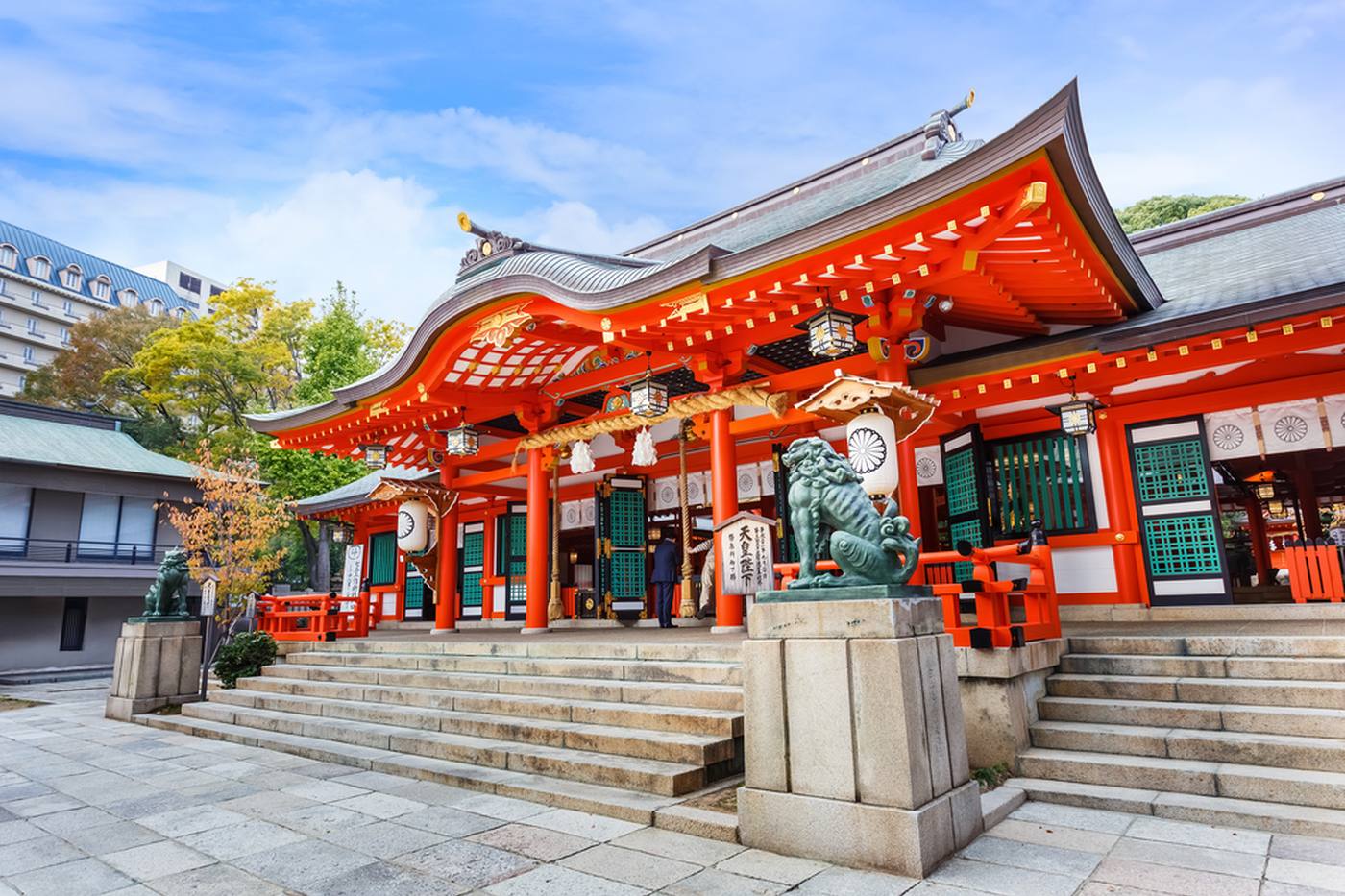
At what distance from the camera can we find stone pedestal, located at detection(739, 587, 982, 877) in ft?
12.9

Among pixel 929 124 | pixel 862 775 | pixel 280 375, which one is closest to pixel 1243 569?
pixel 929 124

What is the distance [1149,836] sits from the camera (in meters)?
4.25

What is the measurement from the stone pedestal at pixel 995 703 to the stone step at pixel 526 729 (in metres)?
1.87

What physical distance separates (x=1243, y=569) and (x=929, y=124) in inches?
548

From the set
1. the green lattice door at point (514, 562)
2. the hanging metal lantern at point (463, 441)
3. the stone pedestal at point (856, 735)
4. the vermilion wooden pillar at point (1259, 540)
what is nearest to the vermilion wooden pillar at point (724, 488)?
the stone pedestal at point (856, 735)

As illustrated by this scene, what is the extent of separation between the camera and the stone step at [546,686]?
20.6ft

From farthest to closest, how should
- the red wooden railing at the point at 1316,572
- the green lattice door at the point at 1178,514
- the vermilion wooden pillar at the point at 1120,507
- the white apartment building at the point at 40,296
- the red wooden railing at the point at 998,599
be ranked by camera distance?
the white apartment building at the point at 40,296 → the vermilion wooden pillar at the point at 1120,507 → the green lattice door at the point at 1178,514 → the red wooden railing at the point at 1316,572 → the red wooden railing at the point at 998,599

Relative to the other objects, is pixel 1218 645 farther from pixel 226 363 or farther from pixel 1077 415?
pixel 226 363

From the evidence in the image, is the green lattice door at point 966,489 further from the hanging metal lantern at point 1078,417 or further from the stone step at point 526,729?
the stone step at point 526,729

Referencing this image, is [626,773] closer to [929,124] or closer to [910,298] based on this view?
[910,298]

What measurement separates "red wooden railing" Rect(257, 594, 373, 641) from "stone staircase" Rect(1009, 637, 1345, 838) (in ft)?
34.3

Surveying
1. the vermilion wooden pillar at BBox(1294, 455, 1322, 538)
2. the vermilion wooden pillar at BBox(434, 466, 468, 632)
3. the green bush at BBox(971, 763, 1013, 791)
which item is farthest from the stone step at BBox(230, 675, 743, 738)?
the vermilion wooden pillar at BBox(1294, 455, 1322, 538)

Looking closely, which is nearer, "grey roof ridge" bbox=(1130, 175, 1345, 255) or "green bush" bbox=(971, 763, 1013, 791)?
"green bush" bbox=(971, 763, 1013, 791)

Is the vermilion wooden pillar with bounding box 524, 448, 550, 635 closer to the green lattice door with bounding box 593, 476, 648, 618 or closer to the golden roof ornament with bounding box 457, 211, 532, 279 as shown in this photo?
the green lattice door with bounding box 593, 476, 648, 618
